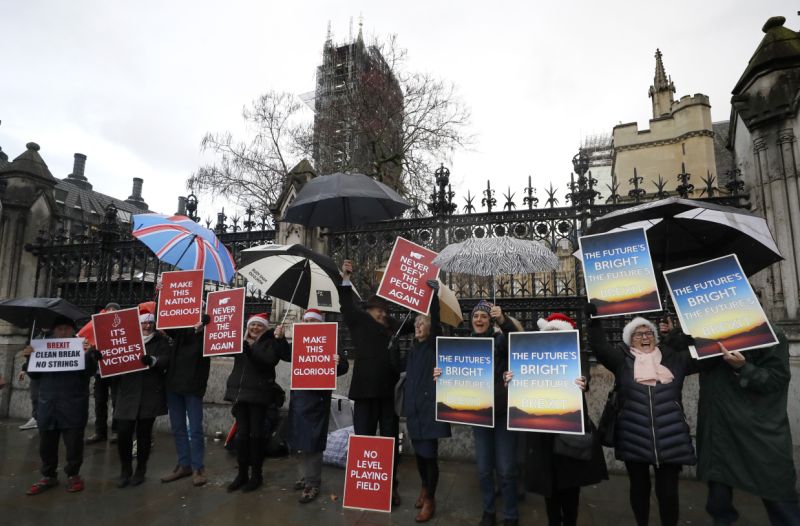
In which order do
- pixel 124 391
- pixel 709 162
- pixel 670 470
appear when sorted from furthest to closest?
pixel 709 162 < pixel 124 391 < pixel 670 470

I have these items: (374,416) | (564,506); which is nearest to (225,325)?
(374,416)

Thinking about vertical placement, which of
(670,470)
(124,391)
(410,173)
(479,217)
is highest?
(410,173)

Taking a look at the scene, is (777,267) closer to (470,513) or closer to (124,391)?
(470,513)

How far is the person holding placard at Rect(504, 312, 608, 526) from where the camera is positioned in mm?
3281

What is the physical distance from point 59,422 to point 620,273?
5.88 meters

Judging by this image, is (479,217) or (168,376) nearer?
(168,376)

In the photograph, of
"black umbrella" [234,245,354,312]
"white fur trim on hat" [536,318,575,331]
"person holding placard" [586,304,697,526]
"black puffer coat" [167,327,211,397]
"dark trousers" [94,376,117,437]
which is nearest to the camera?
"person holding placard" [586,304,697,526]

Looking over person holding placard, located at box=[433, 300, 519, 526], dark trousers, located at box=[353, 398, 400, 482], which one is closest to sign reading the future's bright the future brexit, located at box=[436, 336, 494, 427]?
person holding placard, located at box=[433, 300, 519, 526]

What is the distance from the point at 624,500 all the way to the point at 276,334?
13.5 ft

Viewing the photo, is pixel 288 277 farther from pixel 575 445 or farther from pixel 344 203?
pixel 575 445

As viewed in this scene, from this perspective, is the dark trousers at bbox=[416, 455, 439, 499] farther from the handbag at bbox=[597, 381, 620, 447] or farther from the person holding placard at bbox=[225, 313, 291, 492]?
the person holding placard at bbox=[225, 313, 291, 492]

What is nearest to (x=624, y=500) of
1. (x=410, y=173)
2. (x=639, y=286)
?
(x=639, y=286)

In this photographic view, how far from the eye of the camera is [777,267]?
18.0 feet

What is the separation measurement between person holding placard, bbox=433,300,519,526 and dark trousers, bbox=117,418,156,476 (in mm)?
3554
